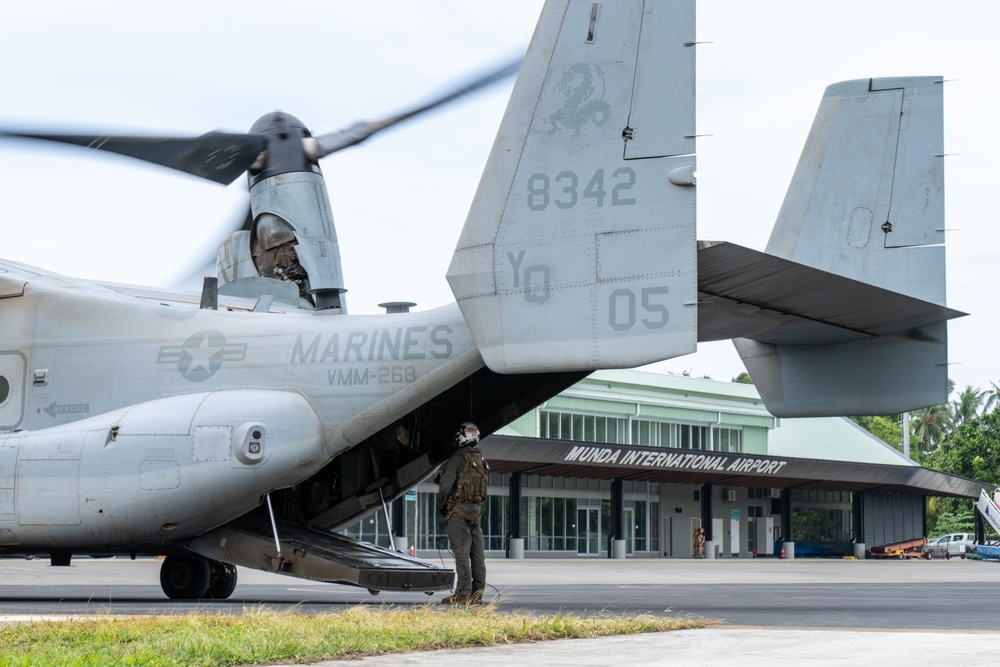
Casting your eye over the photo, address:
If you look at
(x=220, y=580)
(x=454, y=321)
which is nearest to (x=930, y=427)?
(x=220, y=580)

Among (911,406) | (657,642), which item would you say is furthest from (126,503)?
(911,406)

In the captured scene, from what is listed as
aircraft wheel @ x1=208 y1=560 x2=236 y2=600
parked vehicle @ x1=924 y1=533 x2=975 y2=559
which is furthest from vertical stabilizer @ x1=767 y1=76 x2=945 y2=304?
parked vehicle @ x1=924 y1=533 x2=975 y2=559

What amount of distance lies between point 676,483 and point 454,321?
161ft

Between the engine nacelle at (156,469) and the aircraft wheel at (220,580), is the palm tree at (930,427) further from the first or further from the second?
the engine nacelle at (156,469)

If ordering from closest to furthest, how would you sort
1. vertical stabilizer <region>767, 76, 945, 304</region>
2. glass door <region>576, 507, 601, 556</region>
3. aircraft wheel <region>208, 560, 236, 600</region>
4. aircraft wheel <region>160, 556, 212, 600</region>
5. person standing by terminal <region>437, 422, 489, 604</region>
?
1. person standing by terminal <region>437, 422, 489, 604</region>
2. aircraft wheel <region>160, 556, 212, 600</region>
3. aircraft wheel <region>208, 560, 236, 600</region>
4. vertical stabilizer <region>767, 76, 945, 304</region>
5. glass door <region>576, 507, 601, 556</region>

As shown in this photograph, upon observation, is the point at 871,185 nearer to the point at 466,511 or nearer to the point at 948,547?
the point at 466,511

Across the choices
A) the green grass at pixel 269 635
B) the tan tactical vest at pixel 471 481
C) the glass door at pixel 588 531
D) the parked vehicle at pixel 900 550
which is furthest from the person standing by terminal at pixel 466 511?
the parked vehicle at pixel 900 550

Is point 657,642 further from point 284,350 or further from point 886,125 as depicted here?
point 886,125

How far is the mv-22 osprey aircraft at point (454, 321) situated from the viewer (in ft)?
38.0

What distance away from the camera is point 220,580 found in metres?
15.1

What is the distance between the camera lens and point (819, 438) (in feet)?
222

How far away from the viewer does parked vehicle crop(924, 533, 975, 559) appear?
216 feet

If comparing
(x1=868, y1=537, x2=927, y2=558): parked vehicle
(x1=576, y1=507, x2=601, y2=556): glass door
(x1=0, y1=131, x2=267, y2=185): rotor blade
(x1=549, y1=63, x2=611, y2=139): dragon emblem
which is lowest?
(x1=868, y1=537, x2=927, y2=558): parked vehicle

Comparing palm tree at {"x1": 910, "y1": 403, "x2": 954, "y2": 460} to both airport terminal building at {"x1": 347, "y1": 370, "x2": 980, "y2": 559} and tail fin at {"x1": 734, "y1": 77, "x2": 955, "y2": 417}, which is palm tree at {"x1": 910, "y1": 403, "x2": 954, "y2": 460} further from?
tail fin at {"x1": 734, "y1": 77, "x2": 955, "y2": 417}
